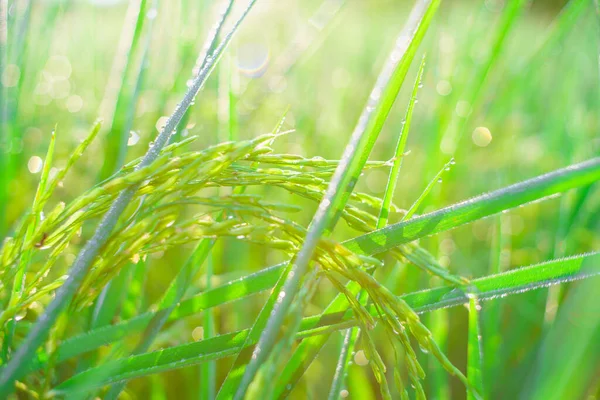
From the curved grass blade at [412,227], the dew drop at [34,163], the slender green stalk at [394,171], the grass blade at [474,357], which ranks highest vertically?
the dew drop at [34,163]

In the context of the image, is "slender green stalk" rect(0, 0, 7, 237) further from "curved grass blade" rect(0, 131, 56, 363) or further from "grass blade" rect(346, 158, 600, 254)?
"grass blade" rect(346, 158, 600, 254)

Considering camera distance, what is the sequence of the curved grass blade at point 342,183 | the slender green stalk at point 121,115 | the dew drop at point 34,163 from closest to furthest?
the curved grass blade at point 342,183 < the slender green stalk at point 121,115 < the dew drop at point 34,163

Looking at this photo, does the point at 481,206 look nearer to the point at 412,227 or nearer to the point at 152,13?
the point at 412,227

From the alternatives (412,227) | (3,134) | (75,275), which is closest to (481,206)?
(412,227)

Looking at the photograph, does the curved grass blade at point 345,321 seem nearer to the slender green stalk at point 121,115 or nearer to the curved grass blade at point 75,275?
the curved grass blade at point 75,275

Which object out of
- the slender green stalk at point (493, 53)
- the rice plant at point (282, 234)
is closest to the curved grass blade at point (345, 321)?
the rice plant at point (282, 234)

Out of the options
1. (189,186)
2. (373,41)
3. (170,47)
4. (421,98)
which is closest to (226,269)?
(189,186)

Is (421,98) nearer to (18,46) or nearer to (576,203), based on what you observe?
(576,203)

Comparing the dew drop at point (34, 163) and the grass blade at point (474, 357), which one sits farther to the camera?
the dew drop at point (34, 163)

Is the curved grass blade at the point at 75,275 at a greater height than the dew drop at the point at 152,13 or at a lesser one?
lesser
